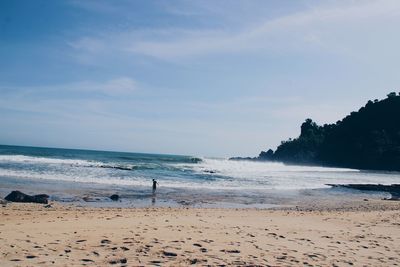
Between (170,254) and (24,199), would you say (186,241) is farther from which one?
(24,199)

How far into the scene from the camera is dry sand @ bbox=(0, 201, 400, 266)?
746cm

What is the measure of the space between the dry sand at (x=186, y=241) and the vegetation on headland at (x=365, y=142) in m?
87.4

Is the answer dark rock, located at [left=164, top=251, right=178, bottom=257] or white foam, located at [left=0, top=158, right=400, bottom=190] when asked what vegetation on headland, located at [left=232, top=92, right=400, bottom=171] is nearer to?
white foam, located at [left=0, top=158, right=400, bottom=190]

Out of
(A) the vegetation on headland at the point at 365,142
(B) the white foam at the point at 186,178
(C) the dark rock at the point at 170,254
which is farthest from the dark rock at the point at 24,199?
(A) the vegetation on headland at the point at 365,142

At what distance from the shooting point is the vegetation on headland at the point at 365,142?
92812 millimetres

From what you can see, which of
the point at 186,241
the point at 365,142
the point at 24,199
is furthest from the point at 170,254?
the point at 365,142

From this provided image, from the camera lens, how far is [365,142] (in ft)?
327

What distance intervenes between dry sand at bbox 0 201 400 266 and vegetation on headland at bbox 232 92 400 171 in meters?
87.4

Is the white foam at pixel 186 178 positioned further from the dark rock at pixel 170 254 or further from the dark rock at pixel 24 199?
the dark rock at pixel 170 254

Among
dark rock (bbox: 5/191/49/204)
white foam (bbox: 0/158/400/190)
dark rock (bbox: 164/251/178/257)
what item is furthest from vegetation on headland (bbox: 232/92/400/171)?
dark rock (bbox: 164/251/178/257)

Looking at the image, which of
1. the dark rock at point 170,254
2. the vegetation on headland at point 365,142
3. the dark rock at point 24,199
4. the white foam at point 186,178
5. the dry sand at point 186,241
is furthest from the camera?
the vegetation on headland at point 365,142

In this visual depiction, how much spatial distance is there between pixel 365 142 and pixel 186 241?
10072 cm

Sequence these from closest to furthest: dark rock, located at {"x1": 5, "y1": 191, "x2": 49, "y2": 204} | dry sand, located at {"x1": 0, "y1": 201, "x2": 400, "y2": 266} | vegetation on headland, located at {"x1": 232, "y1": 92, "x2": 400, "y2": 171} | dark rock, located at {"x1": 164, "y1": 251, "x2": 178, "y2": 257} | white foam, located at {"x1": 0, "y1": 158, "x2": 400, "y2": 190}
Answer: dry sand, located at {"x1": 0, "y1": 201, "x2": 400, "y2": 266}, dark rock, located at {"x1": 164, "y1": 251, "x2": 178, "y2": 257}, dark rock, located at {"x1": 5, "y1": 191, "x2": 49, "y2": 204}, white foam, located at {"x1": 0, "y1": 158, "x2": 400, "y2": 190}, vegetation on headland, located at {"x1": 232, "y1": 92, "x2": 400, "y2": 171}

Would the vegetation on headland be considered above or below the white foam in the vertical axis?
above
